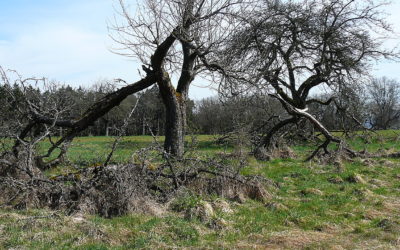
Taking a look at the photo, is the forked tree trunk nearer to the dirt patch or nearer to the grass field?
the grass field

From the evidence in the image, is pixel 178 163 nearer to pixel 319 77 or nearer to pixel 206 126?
pixel 319 77

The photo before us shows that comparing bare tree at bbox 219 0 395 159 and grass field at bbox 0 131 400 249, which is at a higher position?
bare tree at bbox 219 0 395 159

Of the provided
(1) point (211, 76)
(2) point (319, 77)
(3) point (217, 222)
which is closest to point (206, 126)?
(2) point (319, 77)

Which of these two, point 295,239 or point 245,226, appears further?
point 245,226

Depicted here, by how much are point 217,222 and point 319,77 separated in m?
11.5

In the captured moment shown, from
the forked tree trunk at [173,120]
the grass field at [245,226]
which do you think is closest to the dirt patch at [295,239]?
the grass field at [245,226]

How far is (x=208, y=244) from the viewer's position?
526 cm

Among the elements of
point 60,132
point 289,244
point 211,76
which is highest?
point 211,76

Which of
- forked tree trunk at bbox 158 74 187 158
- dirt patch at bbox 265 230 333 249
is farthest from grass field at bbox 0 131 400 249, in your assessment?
forked tree trunk at bbox 158 74 187 158

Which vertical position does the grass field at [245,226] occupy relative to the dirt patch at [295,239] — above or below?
above

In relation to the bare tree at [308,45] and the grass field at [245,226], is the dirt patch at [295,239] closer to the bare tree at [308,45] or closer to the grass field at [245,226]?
the grass field at [245,226]

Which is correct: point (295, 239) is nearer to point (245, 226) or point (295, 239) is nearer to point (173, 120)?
point (245, 226)

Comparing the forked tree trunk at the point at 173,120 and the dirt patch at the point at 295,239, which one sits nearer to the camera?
the dirt patch at the point at 295,239

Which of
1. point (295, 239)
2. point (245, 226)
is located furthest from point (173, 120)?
point (295, 239)
